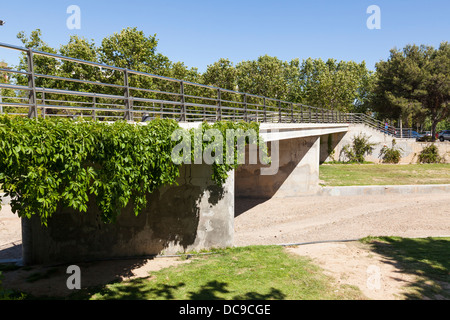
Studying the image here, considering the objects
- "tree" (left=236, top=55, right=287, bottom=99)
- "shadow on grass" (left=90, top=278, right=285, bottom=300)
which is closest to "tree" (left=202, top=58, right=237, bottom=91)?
"tree" (left=236, top=55, right=287, bottom=99)

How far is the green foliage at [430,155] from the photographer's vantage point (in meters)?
31.3

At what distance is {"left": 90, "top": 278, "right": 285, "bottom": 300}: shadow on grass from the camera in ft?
18.8

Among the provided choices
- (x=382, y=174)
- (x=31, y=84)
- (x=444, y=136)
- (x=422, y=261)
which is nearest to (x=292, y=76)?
(x=444, y=136)

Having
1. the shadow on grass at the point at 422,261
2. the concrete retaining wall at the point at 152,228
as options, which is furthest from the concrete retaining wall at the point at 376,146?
the concrete retaining wall at the point at 152,228

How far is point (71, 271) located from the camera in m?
7.16

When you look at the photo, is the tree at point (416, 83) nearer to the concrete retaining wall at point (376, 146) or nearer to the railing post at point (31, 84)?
the concrete retaining wall at point (376, 146)

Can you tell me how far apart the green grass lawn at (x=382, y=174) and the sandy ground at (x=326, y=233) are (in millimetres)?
3080

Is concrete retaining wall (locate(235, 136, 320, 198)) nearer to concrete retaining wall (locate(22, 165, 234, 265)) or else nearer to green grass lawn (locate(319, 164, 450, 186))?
green grass lawn (locate(319, 164, 450, 186))

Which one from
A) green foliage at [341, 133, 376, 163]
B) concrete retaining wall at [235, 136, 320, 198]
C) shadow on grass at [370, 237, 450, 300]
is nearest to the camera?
shadow on grass at [370, 237, 450, 300]

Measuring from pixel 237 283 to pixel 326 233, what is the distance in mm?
7760

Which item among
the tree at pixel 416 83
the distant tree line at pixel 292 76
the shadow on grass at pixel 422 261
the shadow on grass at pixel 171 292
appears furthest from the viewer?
the tree at pixel 416 83

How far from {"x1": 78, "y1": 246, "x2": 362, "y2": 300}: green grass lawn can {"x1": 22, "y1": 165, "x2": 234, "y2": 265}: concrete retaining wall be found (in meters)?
0.94
